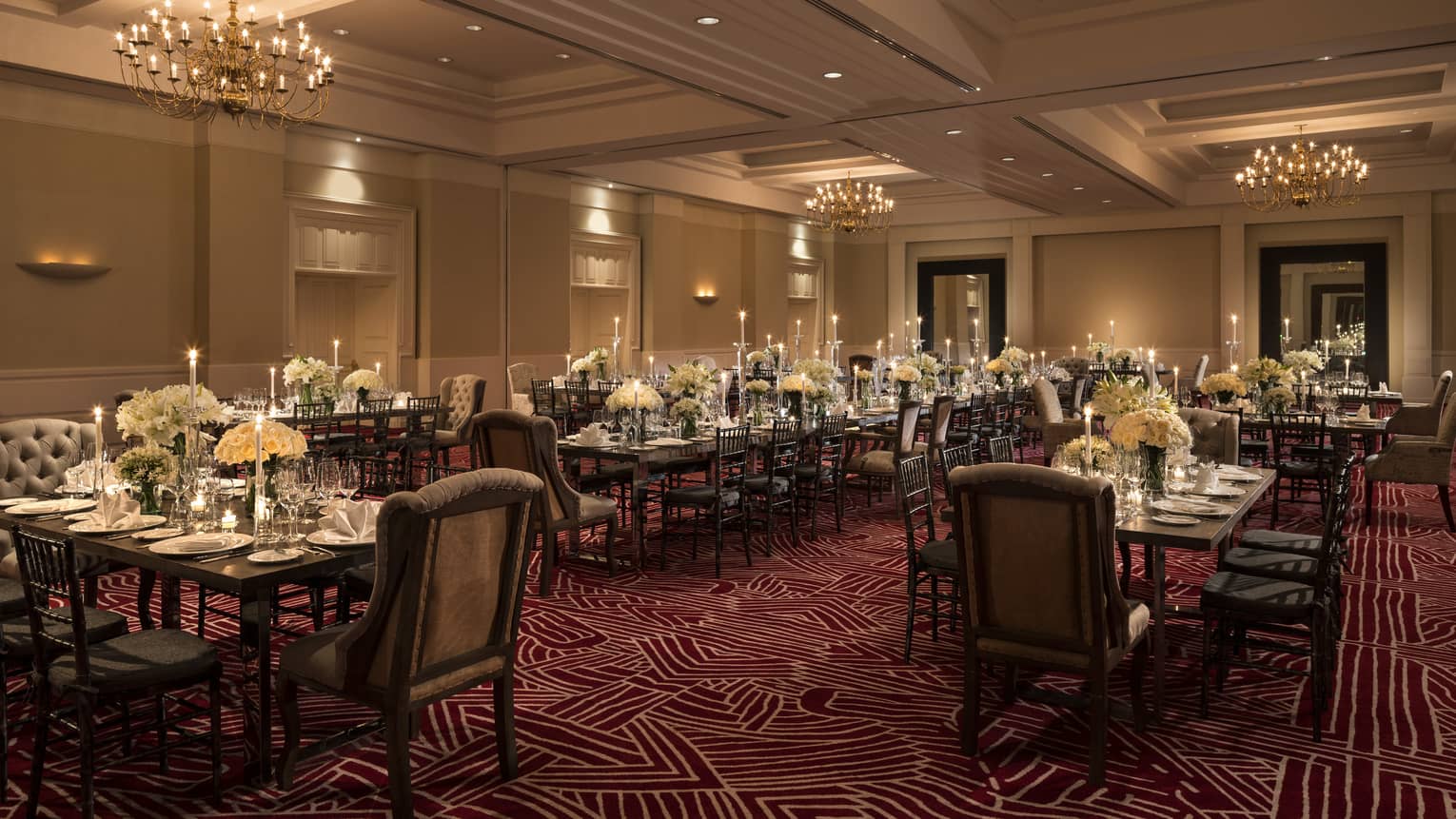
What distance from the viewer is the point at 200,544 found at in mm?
3684

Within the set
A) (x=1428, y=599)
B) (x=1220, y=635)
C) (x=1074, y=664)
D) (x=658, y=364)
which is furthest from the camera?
(x=658, y=364)

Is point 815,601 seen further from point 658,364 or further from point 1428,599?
point 658,364

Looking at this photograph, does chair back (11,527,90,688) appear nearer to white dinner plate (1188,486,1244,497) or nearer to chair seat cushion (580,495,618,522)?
chair seat cushion (580,495,618,522)

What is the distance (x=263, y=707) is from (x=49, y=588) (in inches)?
28.3

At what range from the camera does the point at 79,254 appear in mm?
9891

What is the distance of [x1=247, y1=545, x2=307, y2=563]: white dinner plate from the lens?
11.4 ft

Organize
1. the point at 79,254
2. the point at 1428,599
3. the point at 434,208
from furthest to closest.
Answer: the point at 434,208, the point at 79,254, the point at 1428,599

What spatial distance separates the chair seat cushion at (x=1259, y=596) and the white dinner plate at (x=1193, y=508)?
0.27m

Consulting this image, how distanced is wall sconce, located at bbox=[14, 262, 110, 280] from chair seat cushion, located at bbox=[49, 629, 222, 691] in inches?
298

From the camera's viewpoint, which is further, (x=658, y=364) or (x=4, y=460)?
(x=658, y=364)

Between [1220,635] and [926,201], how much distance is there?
54.7 feet

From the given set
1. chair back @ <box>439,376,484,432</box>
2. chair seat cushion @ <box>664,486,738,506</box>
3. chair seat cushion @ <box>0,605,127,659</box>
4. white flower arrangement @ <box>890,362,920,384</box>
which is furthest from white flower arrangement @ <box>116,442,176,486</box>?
white flower arrangement @ <box>890,362,920,384</box>

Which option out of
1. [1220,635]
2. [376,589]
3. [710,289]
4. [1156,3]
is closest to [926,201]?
[710,289]

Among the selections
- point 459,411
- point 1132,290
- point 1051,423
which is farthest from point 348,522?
point 1132,290
